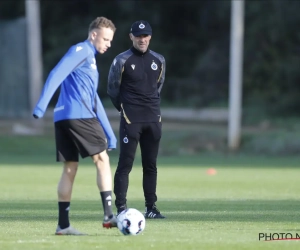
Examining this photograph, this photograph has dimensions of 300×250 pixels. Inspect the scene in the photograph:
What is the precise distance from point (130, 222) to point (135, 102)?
2362 millimetres

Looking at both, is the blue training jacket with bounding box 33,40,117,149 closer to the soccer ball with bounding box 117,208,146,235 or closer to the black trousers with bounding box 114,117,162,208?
the soccer ball with bounding box 117,208,146,235

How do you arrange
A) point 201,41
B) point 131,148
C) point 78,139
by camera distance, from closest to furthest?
1. point 78,139
2. point 131,148
3. point 201,41

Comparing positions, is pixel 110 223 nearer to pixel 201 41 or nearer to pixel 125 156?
pixel 125 156

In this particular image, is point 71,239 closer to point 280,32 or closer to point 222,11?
point 280,32

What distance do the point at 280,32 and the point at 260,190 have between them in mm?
25723

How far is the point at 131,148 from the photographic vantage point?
35.6 feet

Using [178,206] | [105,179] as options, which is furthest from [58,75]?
[178,206]

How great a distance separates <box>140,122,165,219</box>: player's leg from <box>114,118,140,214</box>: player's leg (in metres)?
0.15

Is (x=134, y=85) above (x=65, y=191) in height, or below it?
above

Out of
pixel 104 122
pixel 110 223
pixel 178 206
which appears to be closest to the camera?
pixel 110 223

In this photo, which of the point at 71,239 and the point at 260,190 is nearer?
the point at 71,239

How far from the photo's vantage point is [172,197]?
14711 millimetres

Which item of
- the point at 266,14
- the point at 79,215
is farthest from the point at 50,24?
the point at 79,215

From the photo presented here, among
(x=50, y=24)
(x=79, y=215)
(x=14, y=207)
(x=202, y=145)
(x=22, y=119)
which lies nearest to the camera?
(x=79, y=215)
